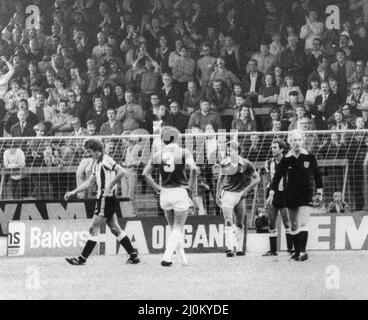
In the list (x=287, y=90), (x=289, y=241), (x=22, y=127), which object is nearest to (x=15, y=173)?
(x=22, y=127)

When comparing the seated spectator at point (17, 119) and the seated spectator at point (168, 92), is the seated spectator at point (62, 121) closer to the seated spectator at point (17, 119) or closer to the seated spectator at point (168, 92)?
the seated spectator at point (17, 119)

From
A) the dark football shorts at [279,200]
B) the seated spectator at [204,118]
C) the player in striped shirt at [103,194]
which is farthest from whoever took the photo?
the seated spectator at [204,118]

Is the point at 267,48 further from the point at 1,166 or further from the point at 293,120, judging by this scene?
the point at 1,166

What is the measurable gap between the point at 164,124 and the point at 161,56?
281 cm

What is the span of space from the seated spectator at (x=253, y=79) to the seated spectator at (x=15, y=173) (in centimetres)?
485

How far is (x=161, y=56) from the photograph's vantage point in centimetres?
2105

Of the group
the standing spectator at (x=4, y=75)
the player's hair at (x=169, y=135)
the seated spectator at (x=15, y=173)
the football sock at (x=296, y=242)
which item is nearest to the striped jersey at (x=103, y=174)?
the player's hair at (x=169, y=135)

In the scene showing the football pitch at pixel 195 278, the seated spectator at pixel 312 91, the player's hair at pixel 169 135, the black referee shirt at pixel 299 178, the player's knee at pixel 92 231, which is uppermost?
the seated spectator at pixel 312 91

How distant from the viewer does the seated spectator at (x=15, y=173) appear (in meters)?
17.5

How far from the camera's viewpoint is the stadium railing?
16828mm

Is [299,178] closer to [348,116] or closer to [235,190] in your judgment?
[235,190]

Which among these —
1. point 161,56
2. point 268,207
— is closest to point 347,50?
point 161,56

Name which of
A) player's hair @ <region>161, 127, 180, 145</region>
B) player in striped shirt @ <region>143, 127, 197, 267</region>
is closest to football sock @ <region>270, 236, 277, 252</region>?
player in striped shirt @ <region>143, 127, 197, 267</region>

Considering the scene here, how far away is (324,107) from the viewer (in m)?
18.5
